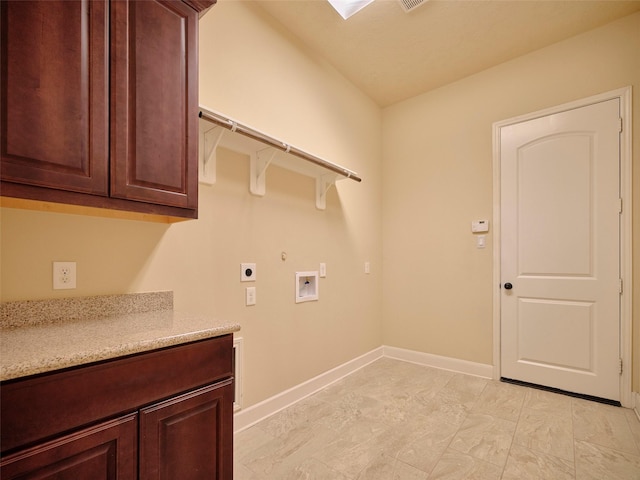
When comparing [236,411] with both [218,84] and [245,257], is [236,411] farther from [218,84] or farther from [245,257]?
[218,84]

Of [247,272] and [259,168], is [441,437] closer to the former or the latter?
[247,272]

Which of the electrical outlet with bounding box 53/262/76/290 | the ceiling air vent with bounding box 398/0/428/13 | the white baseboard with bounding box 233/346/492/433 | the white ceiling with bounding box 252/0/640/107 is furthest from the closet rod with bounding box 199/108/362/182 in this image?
the white baseboard with bounding box 233/346/492/433

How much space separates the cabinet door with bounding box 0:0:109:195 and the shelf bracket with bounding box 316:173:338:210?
171 cm

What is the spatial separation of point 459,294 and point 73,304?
3.08 meters

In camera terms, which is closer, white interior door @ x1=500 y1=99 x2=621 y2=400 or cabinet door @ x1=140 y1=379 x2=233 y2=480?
cabinet door @ x1=140 y1=379 x2=233 y2=480

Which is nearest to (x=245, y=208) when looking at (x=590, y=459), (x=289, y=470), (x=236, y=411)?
(x=236, y=411)

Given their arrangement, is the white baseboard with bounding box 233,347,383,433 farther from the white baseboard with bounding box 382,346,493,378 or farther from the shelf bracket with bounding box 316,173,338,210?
the shelf bracket with bounding box 316,173,338,210

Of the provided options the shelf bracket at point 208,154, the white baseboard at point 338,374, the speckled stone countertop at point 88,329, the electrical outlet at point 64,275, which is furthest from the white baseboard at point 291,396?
the shelf bracket at point 208,154

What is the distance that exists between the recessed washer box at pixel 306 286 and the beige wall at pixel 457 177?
128 centimetres

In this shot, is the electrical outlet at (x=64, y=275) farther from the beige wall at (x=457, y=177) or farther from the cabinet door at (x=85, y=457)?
the beige wall at (x=457, y=177)

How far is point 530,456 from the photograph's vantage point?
173 cm

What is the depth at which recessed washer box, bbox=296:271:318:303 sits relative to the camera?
2.45 meters

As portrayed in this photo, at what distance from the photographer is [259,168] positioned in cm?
214

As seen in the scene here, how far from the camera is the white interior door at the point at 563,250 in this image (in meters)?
2.38
